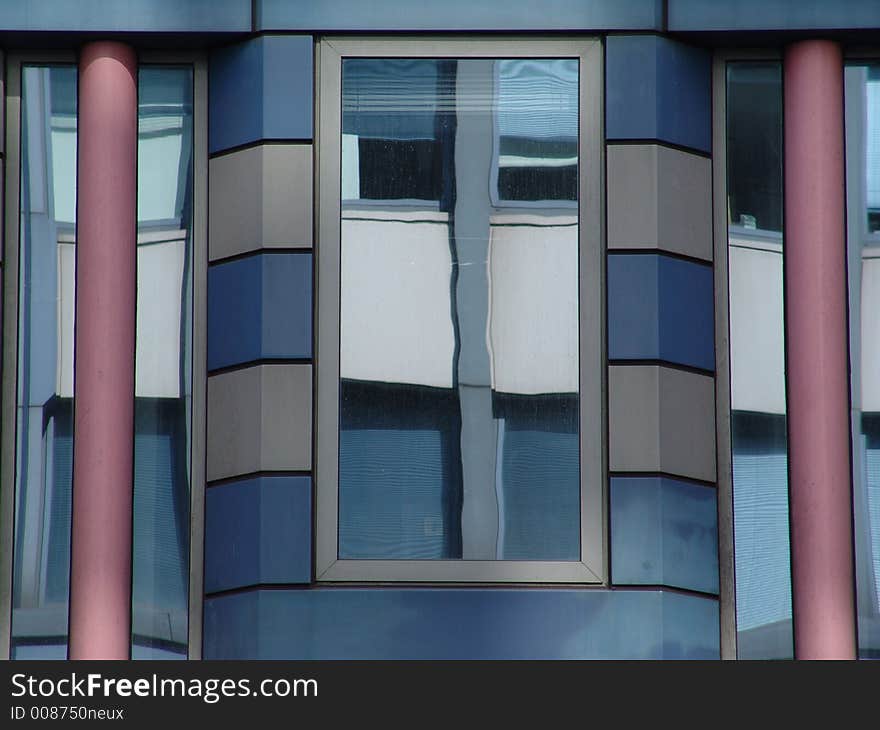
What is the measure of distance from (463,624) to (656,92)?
3555 millimetres

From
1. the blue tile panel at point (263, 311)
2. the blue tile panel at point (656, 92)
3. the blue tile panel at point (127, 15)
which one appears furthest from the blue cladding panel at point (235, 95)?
the blue tile panel at point (656, 92)

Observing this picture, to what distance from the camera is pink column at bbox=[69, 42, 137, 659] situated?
13.1 m

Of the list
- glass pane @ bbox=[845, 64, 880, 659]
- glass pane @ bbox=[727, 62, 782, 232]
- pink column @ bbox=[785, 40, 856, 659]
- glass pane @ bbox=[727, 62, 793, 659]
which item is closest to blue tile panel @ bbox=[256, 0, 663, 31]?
glass pane @ bbox=[727, 62, 782, 232]

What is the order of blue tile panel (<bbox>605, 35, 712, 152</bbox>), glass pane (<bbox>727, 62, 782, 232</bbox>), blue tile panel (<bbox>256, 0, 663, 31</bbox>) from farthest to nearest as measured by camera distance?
glass pane (<bbox>727, 62, 782, 232</bbox>)
blue tile panel (<bbox>256, 0, 663, 31</bbox>)
blue tile panel (<bbox>605, 35, 712, 152</bbox>)

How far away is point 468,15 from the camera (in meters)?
13.6

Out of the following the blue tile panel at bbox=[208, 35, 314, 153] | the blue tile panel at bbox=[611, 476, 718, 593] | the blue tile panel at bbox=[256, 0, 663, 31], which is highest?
the blue tile panel at bbox=[256, 0, 663, 31]

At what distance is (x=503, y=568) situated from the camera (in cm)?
1300

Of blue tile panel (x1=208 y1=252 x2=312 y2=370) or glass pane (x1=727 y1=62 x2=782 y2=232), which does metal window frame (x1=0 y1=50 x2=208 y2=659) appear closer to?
blue tile panel (x1=208 y1=252 x2=312 y2=370)

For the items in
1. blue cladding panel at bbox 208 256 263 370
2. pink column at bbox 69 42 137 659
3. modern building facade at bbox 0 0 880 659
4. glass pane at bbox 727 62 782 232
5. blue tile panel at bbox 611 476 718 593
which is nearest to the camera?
blue tile panel at bbox 611 476 718 593

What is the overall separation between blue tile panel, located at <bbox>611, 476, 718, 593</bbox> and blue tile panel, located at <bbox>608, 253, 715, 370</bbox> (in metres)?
0.80

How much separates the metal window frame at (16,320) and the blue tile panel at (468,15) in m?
0.82

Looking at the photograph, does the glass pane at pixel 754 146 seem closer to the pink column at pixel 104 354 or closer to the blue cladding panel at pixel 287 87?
the blue cladding panel at pixel 287 87

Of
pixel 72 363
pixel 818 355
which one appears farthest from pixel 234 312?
pixel 818 355
